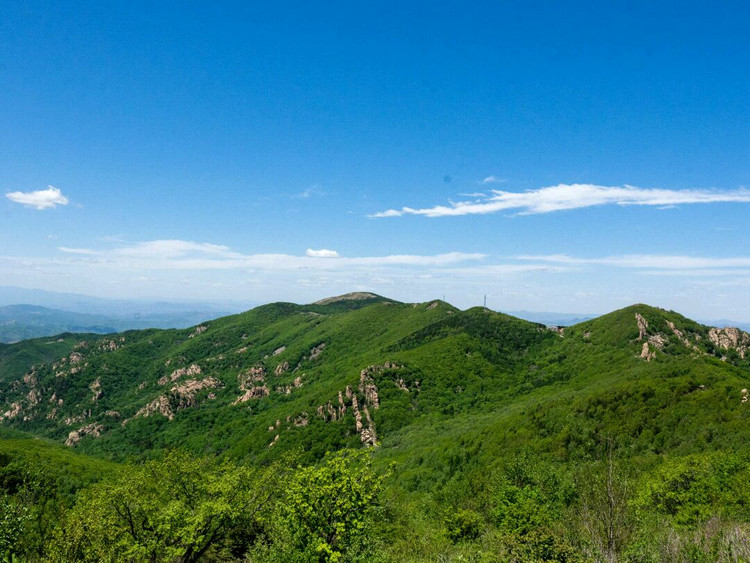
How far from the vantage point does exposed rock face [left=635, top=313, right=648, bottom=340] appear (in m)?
156

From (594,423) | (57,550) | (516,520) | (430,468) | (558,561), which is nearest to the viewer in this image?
(558,561)

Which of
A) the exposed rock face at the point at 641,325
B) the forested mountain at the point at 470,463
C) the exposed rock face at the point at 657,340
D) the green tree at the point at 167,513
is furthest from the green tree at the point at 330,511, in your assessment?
the exposed rock face at the point at 641,325

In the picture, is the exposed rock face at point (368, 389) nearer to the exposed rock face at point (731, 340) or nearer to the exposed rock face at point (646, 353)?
the exposed rock face at point (646, 353)

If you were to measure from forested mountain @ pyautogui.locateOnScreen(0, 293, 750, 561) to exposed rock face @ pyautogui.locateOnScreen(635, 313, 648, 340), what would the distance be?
71 cm

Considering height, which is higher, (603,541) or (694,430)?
(603,541)

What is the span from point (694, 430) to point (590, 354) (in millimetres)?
91193

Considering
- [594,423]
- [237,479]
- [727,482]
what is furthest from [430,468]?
[237,479]

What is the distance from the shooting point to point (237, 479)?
39.6 metres

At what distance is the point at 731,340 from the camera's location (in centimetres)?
14638

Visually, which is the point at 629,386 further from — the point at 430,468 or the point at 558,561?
the point at 558,561

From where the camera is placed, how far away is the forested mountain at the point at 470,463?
99.0ft

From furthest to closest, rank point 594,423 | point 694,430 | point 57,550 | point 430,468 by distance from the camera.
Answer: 1. point 430,468
2. point 594,423
3. point 694,430
4. point 57,550

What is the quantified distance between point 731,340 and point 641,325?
2889 cm

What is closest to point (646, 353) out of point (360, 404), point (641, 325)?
point (641, 325)
